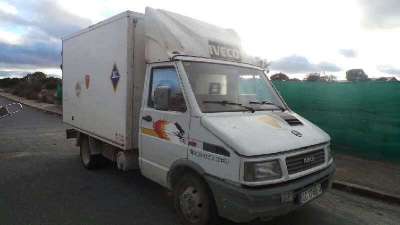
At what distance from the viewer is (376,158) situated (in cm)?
907

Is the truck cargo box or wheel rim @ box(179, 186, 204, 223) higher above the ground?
the truck cargo box

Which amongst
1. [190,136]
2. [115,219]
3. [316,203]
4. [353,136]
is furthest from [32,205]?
[353,136]

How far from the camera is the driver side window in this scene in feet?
16.1

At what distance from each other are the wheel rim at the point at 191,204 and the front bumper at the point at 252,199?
0.36 metres

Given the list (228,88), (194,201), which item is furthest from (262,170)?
(228,88)

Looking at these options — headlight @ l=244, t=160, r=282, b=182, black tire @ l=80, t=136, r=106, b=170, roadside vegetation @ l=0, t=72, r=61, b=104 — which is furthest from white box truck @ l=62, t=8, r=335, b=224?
roadside vegetation @ l=0, t=72, r=61, b=104

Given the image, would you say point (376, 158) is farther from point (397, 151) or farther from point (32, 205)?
point (32, 205)

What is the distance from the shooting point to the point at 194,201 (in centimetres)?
467

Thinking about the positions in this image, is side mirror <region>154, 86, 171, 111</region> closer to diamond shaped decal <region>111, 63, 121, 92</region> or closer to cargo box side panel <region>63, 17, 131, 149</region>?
cargo box side panel <region>63, 17, 131, 149</region>

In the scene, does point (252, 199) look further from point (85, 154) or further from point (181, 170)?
point (85, 154)

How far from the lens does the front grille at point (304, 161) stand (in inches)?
172

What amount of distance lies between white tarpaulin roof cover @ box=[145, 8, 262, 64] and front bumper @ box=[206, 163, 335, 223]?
1927 mm

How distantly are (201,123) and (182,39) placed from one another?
1.43 meters

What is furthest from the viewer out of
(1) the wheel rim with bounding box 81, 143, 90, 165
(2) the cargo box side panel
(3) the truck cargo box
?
(1) the wheel rim with bounding box 81, 143, 90, 165
